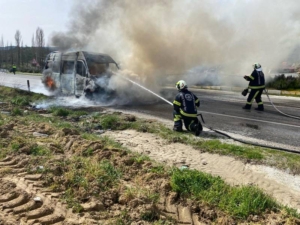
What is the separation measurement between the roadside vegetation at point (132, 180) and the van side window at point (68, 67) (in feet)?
19.5

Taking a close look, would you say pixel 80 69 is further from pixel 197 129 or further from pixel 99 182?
pixel 99 182

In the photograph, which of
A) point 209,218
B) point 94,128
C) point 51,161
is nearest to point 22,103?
point 94,128

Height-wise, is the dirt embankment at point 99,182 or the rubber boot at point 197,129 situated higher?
the rubber boot at point 197,129

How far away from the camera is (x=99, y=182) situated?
3916mm

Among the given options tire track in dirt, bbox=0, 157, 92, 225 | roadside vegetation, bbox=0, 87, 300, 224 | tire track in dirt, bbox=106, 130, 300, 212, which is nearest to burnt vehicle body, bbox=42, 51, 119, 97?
roadside vegetation, bbox=0, 87, 300, 224

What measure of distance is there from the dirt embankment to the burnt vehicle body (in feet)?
18.2

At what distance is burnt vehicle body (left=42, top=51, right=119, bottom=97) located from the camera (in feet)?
38.1

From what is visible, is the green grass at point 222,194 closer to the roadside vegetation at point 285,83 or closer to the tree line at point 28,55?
the roadside vegetation at point 285,83

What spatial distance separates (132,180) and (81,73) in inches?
333

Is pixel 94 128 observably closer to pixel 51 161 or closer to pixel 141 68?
pixel 51 161

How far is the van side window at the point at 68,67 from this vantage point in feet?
40.5

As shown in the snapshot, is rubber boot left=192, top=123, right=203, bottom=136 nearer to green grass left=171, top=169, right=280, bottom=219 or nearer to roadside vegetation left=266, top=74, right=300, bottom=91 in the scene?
green grass left=171, top=169, right=280, bottom=219

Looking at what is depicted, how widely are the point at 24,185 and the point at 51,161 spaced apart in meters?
0.86

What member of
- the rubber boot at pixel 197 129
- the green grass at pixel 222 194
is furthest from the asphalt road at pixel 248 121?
the green grass at pixel 222 194
